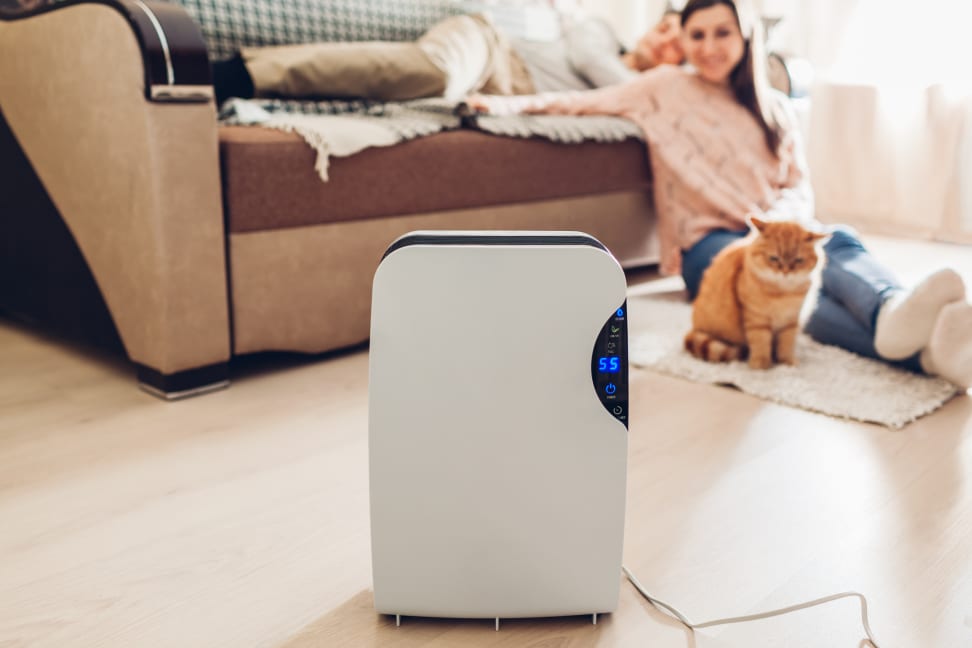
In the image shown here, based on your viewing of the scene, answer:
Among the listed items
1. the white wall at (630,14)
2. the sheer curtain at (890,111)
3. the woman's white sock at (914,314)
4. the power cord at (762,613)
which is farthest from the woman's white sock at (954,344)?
the white wall at (630,14)

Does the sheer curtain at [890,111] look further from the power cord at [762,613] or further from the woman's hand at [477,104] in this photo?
the power cord at [762,613]

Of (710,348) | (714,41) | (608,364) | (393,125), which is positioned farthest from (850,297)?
(608,364)

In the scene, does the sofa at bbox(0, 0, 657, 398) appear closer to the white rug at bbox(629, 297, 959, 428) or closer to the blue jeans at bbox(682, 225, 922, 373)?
the white rug at bbox(629, 297, 959, 428)

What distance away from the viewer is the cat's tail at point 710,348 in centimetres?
160

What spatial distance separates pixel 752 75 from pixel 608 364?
164cm

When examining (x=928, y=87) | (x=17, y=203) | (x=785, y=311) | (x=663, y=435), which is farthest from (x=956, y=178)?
(x=17, y=203)

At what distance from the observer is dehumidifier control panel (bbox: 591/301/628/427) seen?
2.39 ft

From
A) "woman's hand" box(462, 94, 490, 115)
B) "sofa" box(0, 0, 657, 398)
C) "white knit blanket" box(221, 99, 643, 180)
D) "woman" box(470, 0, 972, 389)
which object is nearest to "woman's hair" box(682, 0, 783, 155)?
"woman" box(470, 0, 972, 389)

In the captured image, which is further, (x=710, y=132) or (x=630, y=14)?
(x=630, y=14)

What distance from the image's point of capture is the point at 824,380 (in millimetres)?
1505

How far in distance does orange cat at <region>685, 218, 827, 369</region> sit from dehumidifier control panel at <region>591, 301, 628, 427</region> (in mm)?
839

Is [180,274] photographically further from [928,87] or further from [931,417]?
[928,87]

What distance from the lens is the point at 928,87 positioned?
2936 mm

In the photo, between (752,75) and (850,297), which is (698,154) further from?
(850,297)
